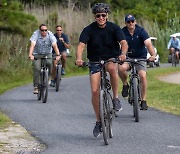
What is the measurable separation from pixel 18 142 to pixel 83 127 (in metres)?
1.84

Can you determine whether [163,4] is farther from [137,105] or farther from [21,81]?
[137,105]

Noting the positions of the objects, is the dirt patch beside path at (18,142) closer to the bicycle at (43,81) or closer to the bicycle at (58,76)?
the bicycle at (43,81)

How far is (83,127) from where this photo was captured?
38.4 ft

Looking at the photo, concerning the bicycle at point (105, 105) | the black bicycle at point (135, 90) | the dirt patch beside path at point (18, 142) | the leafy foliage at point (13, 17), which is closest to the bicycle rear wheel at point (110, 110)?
the bicycle at point (105, 105)

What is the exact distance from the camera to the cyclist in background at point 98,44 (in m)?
10.1

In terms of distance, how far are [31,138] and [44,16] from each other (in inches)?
924

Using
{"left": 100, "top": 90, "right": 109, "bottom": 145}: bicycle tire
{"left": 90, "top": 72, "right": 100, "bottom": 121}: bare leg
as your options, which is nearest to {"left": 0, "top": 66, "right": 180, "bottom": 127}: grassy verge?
{"left": 90, "top": 72, "right": 100, "bottom": 121}: bare leg

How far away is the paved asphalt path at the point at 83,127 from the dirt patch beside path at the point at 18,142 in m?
0.13

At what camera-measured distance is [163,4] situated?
55312 mm

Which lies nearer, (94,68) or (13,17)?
(94,68)

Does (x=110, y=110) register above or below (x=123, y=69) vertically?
below

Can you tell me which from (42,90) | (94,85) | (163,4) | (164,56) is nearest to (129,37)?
(94,85)

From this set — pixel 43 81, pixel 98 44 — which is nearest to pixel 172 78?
pixel 43 81

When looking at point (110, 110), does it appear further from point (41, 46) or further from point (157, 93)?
point (157, 93)
